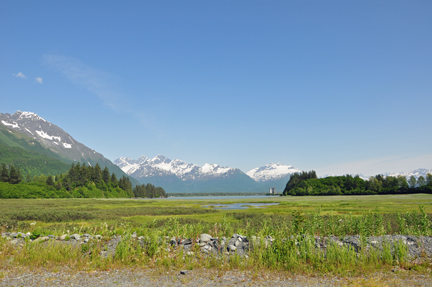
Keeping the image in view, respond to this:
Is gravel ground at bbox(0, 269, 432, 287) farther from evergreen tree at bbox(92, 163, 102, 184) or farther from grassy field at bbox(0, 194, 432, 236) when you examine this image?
evergreen tree at bbox(92, 163, 102, 184)

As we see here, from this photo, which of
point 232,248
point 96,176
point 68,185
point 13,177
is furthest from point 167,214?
point 13,177

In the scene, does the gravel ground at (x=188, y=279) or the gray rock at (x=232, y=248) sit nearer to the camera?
the gravel ground at (x=188, y=279)

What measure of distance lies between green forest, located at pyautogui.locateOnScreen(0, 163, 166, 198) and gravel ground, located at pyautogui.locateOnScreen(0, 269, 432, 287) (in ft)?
399

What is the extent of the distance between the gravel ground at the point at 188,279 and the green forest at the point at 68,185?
122m

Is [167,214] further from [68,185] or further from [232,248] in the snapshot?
[68,185]

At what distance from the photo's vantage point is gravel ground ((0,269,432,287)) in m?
10.5

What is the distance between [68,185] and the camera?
440ft

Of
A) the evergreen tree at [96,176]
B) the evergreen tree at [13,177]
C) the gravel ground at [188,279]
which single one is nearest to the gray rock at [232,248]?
the gravel ground at [188,279]

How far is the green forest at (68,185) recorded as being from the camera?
113312 mm

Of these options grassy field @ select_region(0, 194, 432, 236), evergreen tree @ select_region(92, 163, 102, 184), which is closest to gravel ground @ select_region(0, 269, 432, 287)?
grassy field @ select_region(0, 194, 432, 236)

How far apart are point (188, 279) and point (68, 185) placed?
147m

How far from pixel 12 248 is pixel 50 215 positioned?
93.8 feet

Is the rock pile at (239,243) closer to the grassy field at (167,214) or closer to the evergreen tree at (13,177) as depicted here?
the grassy field at (167,214)

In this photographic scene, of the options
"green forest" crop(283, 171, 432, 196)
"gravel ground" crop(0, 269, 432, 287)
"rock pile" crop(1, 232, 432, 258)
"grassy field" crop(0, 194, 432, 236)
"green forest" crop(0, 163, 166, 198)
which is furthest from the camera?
"green forest" crop(283, 171, 432, 196)
